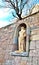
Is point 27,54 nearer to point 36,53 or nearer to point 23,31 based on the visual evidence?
point 36,53

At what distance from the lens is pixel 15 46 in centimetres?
577

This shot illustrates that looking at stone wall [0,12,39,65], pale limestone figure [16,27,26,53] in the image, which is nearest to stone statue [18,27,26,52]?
pale limestone figure [16,27,26,53]

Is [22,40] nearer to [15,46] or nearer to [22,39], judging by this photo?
[22,39]

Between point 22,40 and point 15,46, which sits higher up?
point 22,40

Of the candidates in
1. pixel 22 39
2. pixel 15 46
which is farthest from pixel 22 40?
pixel 15 46

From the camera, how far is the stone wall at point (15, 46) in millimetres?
4984

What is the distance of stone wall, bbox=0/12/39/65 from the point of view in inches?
196

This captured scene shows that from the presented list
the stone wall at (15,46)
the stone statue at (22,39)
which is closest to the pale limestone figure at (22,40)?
the stone statue at (22,39)

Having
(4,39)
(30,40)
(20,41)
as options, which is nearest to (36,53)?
(30,40)

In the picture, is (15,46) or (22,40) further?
(15,46)

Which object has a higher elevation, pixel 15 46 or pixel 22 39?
pixel 22 39

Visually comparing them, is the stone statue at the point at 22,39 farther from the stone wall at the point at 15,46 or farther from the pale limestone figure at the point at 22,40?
the stone wall at the point at 15,46

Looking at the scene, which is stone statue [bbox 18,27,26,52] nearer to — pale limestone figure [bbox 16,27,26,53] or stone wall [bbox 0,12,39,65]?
pale limestone figure [bbox 16,27,26,53]

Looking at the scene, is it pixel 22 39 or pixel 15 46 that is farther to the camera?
pixel 15 46
